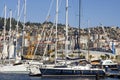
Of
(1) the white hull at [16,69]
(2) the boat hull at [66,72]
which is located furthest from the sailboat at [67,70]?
(1) the white hull at [16,69]

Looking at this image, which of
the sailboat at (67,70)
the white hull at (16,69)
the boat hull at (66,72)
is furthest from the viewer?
the white hull at (16,69)

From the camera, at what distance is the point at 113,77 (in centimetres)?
6184

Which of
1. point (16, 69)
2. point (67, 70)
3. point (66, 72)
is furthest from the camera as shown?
point (16, 69)

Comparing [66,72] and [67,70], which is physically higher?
[67,70]

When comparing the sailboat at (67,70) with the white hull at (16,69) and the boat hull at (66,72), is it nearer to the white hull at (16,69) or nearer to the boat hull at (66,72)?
the boat hull at (66,72)

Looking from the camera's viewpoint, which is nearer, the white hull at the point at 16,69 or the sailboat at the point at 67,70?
the sailboat at the point at 67,70

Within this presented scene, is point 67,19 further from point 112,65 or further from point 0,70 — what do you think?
point 112,65

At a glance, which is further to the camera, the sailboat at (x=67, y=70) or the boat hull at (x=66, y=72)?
the boat hull at (x=66, y=72)

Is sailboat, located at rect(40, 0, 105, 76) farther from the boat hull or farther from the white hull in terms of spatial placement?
the white hull

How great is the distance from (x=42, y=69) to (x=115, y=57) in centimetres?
9902

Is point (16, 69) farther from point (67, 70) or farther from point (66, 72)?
point (67, 70)

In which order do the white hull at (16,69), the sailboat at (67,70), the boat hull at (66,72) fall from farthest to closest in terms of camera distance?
the white hull at (16,69)
the boat hull at (66,72)
the sailboat at (67,70)

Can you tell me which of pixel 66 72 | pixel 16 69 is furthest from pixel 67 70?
pixel 16 69

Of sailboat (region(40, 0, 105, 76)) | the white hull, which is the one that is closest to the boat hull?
sailboat (region(40, 0, 105, 76))
